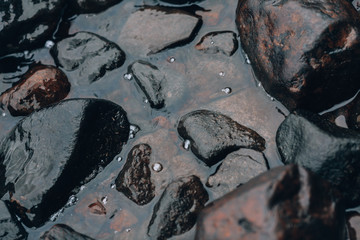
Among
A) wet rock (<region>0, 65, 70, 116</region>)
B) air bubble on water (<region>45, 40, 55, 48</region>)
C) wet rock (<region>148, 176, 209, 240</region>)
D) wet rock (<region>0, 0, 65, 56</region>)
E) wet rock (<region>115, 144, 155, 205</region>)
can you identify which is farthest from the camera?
air bubble on water (<region>45, 40, 55, 48</region>)

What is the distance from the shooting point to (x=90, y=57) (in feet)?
11.9

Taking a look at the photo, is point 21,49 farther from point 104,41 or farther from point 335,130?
point 335,130

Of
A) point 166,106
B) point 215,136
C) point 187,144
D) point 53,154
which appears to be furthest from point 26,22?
point 215,136

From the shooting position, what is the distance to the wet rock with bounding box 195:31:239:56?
3584mm

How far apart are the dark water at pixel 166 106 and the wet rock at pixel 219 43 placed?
46 millimetres

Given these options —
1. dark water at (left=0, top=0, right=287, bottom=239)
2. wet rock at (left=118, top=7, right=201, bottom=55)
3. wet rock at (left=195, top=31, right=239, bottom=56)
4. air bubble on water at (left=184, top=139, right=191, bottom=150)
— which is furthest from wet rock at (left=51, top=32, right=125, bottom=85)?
air bubble on water at (left=184, top=139, right=191, bottom=150)

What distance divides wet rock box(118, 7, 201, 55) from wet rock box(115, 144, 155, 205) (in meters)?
1.05

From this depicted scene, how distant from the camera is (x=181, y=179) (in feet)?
9.80

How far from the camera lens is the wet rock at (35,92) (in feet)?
11.4

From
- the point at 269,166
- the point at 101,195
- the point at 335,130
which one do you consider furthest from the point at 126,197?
the point at 335,130

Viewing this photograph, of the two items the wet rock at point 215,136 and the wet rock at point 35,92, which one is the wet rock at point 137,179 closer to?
the wet rock at point 215,136

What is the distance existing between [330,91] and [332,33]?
45 cm

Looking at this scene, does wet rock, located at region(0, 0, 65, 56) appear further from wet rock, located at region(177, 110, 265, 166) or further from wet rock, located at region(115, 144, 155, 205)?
wet rock, located at region(177, 110, 265, 166)

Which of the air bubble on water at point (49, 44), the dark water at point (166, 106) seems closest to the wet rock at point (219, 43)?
the dark water at point (166, 106)
